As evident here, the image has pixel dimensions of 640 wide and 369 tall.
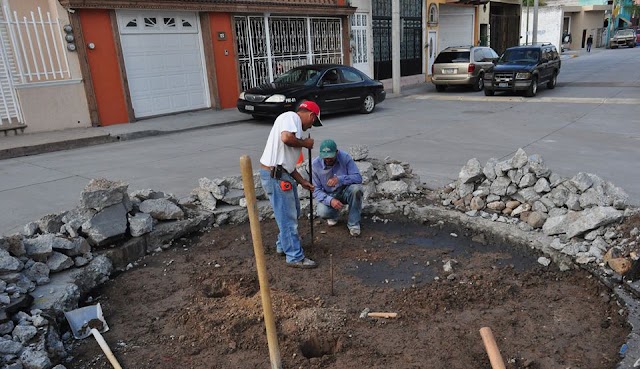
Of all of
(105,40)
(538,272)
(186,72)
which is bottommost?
(538,272)

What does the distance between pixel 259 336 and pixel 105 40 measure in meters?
11.2

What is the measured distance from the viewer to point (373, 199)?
20.3ft

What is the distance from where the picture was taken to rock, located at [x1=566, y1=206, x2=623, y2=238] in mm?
4555

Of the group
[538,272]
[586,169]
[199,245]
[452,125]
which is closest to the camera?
[538,272]

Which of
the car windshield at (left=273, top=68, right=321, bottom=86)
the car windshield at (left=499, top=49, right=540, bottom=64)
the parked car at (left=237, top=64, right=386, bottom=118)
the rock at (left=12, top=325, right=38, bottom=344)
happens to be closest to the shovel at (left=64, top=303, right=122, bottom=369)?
the rock at (left=12, top=325, right=38, bottom=344)

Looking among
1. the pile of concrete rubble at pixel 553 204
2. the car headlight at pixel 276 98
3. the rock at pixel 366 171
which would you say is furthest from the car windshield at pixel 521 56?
the rock at pixel 366 171

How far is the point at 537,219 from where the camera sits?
5.09m

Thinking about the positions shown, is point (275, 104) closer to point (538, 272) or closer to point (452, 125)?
point (452, 125)

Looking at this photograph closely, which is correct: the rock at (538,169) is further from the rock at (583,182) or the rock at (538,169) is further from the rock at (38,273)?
the rock at (38,273)

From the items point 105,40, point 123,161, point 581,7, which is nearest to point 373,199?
point 123,161

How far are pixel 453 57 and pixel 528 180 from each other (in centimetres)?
1579

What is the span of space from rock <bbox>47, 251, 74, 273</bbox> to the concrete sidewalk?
6805 mm

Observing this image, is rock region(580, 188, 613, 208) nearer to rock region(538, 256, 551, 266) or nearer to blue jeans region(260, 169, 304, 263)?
rock region(538, 256, 551, 266)

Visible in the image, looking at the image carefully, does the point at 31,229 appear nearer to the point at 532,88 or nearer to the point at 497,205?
the point at 497,205
